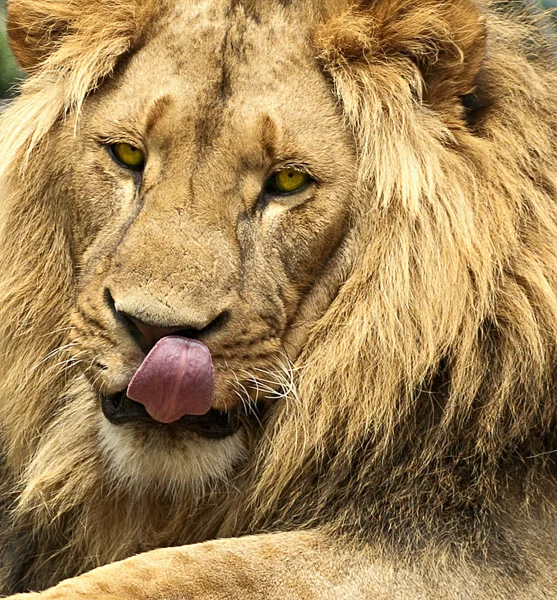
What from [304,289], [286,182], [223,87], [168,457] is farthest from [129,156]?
[168,457]

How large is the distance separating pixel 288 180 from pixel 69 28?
810mm

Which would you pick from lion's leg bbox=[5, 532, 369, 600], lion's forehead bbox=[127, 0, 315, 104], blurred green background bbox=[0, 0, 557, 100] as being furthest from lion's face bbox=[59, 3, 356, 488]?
blurred green background bbox=[0, 0, 557, 100]

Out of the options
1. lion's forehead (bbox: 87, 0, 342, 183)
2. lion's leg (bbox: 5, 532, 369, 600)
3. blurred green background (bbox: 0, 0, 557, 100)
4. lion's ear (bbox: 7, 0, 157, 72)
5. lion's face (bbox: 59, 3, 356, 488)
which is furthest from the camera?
blurred green background (bbox: 0, 0, 557, 100)

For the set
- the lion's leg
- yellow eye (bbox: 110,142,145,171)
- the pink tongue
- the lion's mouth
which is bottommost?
the lion's leg

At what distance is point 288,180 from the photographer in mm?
Result: 3229

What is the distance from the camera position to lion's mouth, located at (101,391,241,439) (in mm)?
3082

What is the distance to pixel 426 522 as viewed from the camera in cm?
313

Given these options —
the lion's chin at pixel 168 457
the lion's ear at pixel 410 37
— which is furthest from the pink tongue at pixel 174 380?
the lion's ear at pixel 410 37

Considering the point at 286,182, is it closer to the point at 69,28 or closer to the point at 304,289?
the point at 304,289

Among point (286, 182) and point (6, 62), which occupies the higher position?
point (286, 182)

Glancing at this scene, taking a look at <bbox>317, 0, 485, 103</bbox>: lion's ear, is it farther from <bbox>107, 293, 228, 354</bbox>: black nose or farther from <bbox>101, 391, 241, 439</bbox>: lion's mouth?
<bbox>101, 391, 241, 439</bbox>: lion's mouth

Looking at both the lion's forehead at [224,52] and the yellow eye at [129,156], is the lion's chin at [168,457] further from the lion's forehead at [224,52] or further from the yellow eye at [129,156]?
the lion's forehead at [224,52]

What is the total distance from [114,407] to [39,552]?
743 millimetres

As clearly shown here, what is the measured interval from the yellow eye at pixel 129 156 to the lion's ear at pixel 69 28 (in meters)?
0.28
